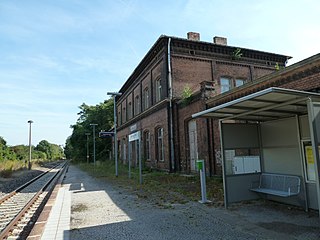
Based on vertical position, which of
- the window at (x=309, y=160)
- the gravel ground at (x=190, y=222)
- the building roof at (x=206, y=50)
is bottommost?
the gravel ground at (x=190, y=222)

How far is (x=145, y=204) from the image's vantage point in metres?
8.40

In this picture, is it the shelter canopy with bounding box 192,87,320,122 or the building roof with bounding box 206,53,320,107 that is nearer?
the shelter canopy with bounding box 192,87,320,122

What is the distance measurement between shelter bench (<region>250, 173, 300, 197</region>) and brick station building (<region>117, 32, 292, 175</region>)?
547 cm

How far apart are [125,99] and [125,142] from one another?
540 cm

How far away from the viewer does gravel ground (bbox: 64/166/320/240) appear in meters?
5.27

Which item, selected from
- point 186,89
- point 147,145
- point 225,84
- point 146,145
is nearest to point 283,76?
point 186,89

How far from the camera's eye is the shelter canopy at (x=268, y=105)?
5242 millimetres

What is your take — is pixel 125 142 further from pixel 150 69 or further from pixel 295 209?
A: pixel 295 209

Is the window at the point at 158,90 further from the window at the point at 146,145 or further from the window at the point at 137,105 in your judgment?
the window at the point at 137,105

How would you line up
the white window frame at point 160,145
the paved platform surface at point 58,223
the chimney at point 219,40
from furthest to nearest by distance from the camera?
the chimney at point 219,40, the white window frame at point 160,145, the paved platform surface at point 58,223

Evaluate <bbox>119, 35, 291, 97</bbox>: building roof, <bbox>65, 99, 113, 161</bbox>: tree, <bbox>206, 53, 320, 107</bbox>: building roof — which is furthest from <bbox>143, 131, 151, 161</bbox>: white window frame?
<bbox>65, 99, 113, 161</bbox>: tree

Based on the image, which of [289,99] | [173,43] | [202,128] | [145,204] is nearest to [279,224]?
[289,99]

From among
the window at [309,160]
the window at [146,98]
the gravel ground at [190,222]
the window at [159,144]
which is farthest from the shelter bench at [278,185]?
the window at [146,98]

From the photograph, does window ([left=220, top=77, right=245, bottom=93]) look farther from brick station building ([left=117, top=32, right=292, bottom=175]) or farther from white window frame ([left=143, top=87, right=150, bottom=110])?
white window frame ([left=143, top=87, right=150, bottom=110])
